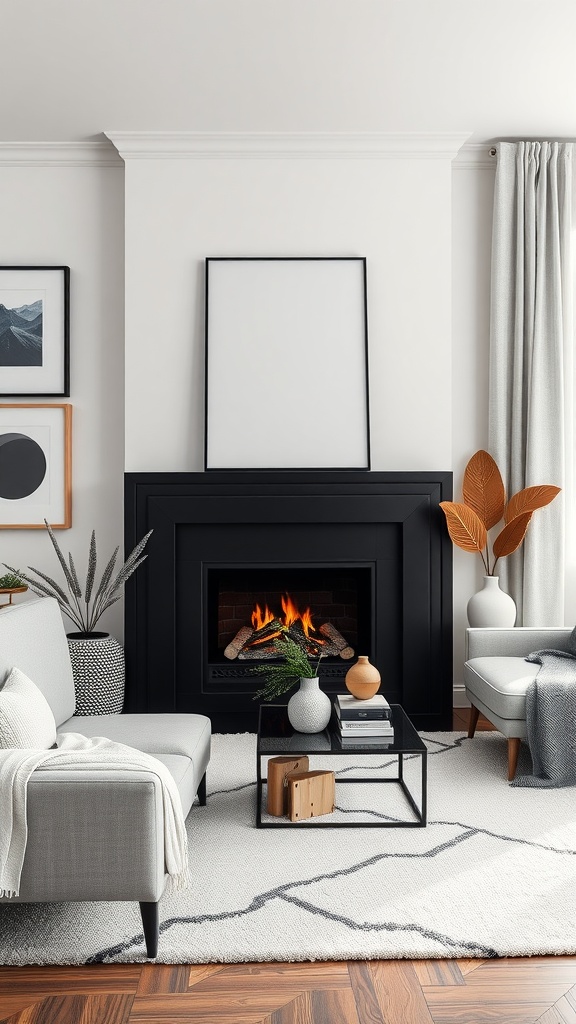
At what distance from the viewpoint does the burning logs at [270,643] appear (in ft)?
14.0

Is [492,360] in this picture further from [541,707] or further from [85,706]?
[85,706]

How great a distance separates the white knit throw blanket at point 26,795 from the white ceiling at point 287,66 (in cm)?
265

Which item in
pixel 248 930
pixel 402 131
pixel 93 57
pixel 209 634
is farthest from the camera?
pixel 209 634

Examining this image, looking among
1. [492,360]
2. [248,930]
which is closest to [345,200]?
[492,360]

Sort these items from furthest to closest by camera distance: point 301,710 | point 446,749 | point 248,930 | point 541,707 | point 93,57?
point 446,749, point 93,57, point 541,707, point 301,710, point 248,930

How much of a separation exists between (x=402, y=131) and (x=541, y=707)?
2.83 meters

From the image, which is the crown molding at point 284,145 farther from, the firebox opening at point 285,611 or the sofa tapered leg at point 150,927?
the sofa tapered leg at point 150,927

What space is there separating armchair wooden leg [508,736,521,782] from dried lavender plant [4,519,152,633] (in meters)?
1.83

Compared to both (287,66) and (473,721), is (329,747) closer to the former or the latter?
(473,721)

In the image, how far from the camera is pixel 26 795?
192 cm

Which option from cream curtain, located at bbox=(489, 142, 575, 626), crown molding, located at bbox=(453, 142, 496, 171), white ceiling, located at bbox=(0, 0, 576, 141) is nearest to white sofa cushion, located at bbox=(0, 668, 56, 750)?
white ceiling, located at bbox=(0, 0, 576, 141)

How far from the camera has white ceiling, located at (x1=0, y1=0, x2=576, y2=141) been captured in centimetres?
315

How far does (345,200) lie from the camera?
13.8 ft

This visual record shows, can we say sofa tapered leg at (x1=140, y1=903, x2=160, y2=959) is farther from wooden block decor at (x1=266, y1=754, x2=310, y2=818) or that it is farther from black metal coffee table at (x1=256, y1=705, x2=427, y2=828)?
wooden block decor at (x1=266, y1=754, x2=310, y2=818)
